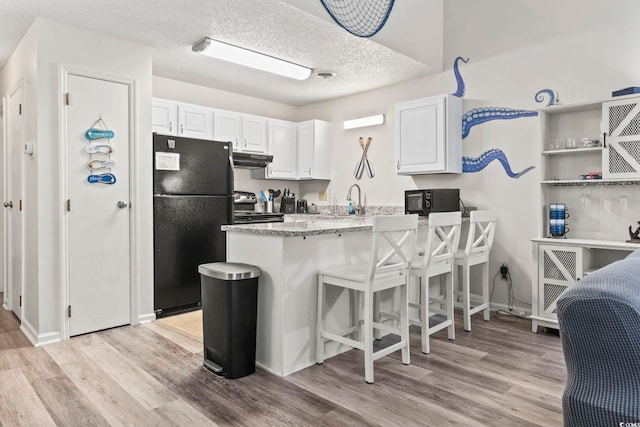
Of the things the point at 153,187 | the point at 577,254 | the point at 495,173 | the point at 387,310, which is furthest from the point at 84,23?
the point at 577,254

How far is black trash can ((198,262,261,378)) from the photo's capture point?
2443 mm

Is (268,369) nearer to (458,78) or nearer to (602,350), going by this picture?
(602,350)

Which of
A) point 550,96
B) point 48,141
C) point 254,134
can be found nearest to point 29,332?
point 48,141

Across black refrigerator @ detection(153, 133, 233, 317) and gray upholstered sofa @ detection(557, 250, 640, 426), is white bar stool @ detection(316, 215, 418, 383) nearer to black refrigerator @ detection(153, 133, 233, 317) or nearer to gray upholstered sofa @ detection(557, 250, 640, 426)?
gray upholstered sofa @ detection(557, 250, 640, 426)

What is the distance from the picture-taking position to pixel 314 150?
5543 mm

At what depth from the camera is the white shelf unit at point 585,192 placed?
3041 mm

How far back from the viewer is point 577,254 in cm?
316

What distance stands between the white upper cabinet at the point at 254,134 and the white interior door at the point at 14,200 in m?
2.26

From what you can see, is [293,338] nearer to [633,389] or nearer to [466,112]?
[633,389]

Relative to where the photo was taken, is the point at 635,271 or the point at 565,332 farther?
the point at 635,271

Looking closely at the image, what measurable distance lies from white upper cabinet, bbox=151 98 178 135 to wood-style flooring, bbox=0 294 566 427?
2292 mm

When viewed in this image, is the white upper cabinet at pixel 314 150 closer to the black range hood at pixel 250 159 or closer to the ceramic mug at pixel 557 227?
the black range hood at pixel 250 159

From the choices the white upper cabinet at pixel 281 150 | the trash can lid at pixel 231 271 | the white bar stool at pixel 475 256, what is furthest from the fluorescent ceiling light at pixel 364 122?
the trash can lid at pixel 231 271

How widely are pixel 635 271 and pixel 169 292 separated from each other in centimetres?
353
